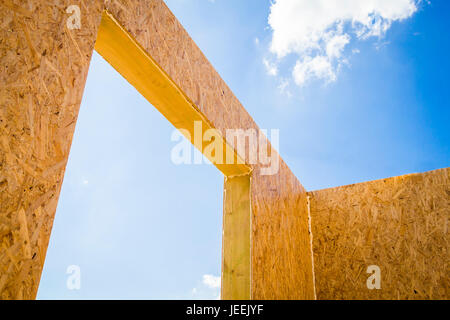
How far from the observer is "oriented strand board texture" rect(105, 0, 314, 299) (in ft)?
7.05

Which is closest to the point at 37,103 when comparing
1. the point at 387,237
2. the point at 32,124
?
the point at 32,124

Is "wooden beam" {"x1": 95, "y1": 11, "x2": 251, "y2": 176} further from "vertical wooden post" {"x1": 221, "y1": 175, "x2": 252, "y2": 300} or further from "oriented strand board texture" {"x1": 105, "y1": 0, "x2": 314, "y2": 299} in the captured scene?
"vertical wooden post" {"x1": 221, "y1": 175, "x2": 252, "y2": 300}

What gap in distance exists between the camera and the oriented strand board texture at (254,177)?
2150 millimetres

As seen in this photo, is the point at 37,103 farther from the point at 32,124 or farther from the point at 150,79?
the point at 150,79

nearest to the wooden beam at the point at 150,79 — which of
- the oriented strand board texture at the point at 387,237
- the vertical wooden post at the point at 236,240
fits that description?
the vertical wooden post at the point at 236,240

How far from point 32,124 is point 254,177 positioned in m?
2.25

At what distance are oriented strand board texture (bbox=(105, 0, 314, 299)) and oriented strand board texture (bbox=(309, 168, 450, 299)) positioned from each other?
0.30 m

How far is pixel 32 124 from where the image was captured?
1.34 metres

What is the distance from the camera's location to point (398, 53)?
28.5ft

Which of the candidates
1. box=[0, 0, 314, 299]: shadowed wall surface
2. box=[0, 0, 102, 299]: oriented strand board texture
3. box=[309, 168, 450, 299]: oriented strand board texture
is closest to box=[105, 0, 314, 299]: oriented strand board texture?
→ box=[0, 0, 314, 299]: shadowed wall surface

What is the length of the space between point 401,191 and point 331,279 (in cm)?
143

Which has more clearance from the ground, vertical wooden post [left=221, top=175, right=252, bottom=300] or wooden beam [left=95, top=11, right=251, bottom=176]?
wooden beam [left=95, top=11, right=251, bottom=176]
